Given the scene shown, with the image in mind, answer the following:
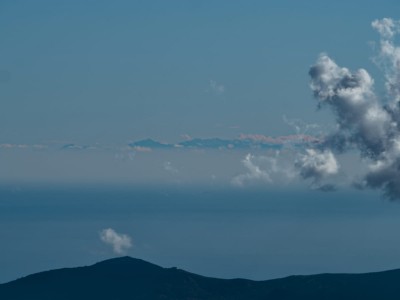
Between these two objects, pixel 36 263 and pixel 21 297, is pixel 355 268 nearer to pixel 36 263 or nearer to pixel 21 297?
pixel 36 263

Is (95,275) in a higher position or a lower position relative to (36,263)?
lower

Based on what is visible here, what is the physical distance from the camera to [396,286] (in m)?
96.7

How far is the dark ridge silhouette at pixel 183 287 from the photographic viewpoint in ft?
316

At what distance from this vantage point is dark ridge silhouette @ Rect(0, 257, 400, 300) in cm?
9625

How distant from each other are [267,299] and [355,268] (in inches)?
3684

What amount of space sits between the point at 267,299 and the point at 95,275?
71.0 ft

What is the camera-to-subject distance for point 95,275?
351 ft

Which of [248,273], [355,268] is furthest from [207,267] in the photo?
[355,268]

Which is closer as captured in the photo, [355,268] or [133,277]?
Answer: [133,277]

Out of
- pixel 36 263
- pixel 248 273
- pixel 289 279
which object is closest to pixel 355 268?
pixel 248 273

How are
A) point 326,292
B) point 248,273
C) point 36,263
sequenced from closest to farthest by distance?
point 326,292 → point 248,273 → point 36,263

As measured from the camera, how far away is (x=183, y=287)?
10075 centimetres

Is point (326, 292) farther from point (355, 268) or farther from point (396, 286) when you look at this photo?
point (355, 268)

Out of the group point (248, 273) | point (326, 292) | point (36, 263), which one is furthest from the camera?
point (36, 263)
